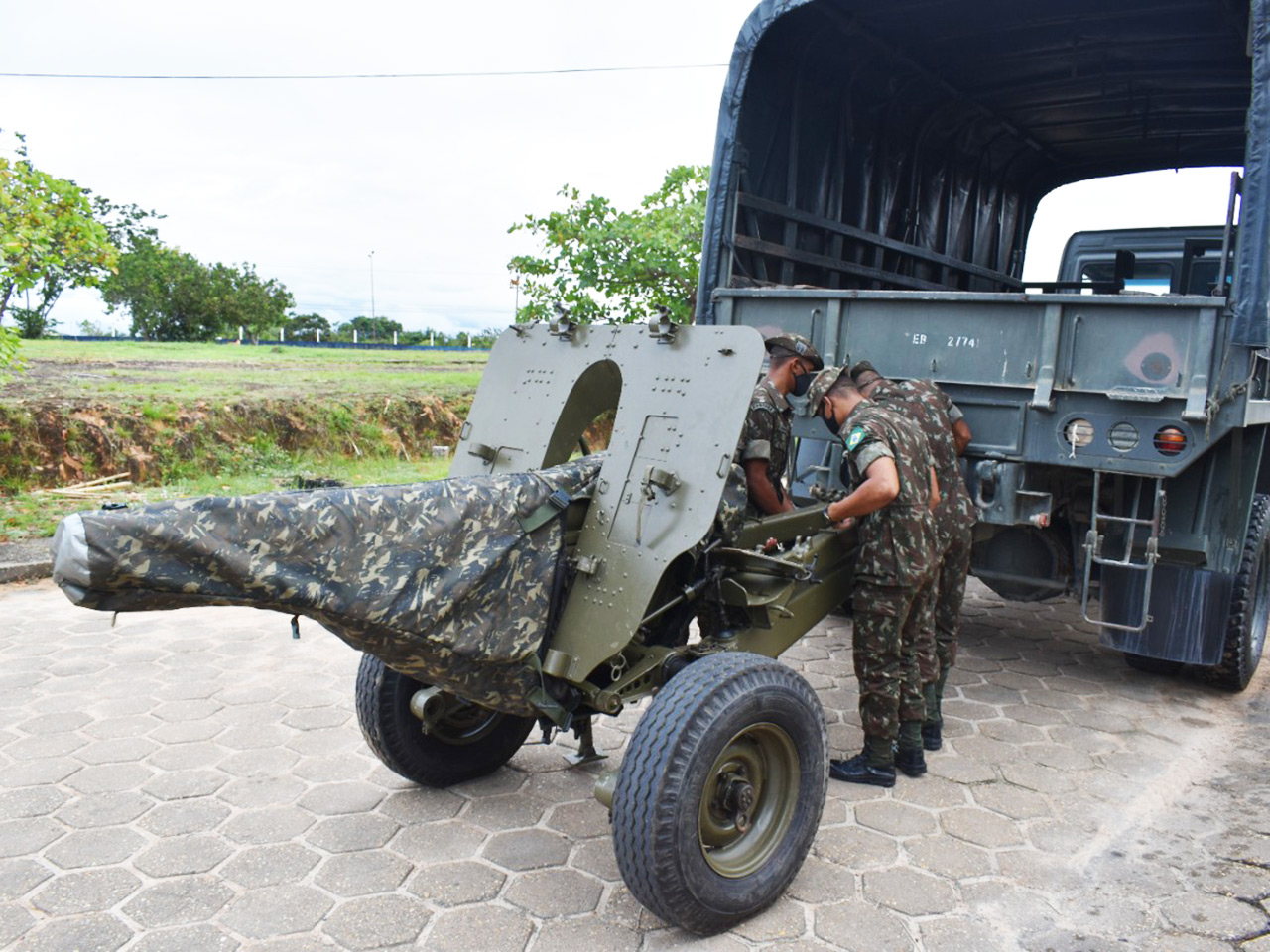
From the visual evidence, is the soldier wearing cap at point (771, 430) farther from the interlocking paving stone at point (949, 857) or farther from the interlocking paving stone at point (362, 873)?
the interlocking paving stone at point (362, 873)

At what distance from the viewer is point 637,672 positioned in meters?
3.32

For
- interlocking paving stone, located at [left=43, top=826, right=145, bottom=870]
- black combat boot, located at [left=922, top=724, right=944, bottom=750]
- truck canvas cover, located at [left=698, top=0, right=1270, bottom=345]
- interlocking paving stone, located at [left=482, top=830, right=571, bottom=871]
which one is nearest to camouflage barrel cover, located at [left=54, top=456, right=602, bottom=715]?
interlocking paving stone, located at [left=482, top=830, right=571, bottom=871]

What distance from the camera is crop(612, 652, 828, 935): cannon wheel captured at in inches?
109

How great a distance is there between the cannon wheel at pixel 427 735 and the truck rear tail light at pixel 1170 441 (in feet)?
8.80

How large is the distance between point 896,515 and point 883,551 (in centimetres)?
14

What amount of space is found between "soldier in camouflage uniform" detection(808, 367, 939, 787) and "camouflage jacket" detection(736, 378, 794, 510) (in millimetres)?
146

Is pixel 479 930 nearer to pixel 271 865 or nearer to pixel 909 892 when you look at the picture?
pixel 271 865

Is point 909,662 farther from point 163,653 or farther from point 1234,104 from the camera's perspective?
point 1234,104

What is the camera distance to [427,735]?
3.71 metres

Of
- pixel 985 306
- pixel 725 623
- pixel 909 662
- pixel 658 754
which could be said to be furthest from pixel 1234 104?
pixel 658 754

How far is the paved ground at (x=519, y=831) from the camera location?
2953 millimetres

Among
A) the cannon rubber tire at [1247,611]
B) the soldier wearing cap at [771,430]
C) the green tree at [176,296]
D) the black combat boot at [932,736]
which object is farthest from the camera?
the green tree at [176,296]

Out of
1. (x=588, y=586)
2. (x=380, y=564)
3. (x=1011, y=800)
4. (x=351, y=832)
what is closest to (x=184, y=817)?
(x=351, y=832)

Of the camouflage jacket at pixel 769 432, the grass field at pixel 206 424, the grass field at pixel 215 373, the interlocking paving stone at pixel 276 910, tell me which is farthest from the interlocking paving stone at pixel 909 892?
the grass field at pixel 215 373
